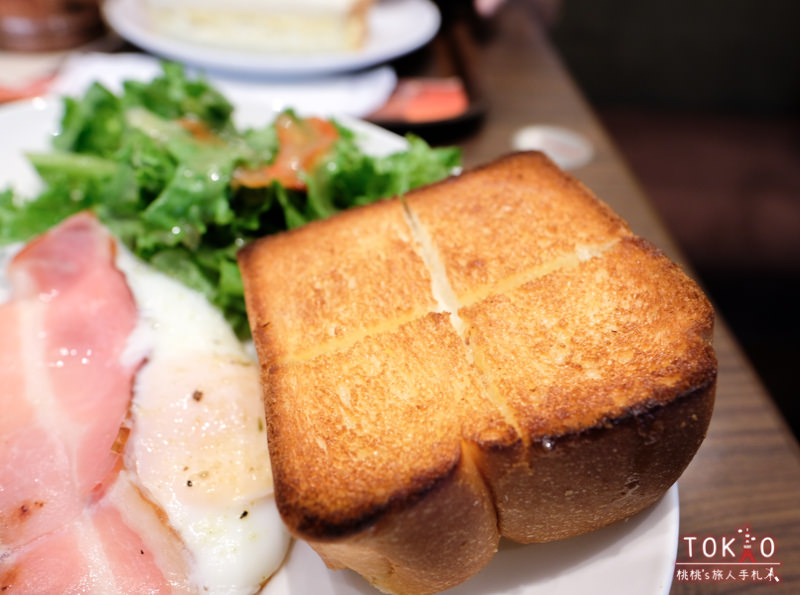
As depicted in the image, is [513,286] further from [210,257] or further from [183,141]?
[183,141]

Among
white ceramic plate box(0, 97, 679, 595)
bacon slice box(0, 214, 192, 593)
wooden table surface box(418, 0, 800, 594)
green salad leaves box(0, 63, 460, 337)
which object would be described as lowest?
wooden table surface box(418, 0, 800, 594)

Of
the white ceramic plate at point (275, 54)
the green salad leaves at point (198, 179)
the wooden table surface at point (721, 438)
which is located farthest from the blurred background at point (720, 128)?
the green salad leaves at point (198, 179)

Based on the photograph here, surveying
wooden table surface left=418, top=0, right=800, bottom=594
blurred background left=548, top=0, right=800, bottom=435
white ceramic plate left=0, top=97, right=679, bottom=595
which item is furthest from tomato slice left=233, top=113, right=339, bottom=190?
blurred background left=548, top=0, right=800, bottom=435

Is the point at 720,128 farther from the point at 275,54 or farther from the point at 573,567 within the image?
the point at 573,567

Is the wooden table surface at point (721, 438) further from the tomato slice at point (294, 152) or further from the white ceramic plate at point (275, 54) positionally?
the tomato slice at point (294, 152)

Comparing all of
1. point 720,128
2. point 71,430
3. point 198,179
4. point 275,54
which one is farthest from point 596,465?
point 720,128

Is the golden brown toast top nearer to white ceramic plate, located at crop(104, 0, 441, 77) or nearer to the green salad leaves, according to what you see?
the green salad leaves

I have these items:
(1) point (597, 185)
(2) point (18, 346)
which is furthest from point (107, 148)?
(1) point (597, 185)
